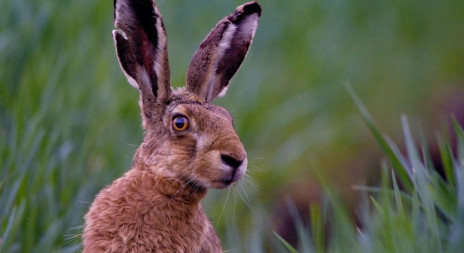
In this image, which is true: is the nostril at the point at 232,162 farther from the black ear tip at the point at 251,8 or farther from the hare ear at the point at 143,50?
the black ear tip at the point at 251,8

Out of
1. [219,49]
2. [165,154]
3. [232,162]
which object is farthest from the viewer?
[219,49]

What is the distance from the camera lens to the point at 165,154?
3.60 m

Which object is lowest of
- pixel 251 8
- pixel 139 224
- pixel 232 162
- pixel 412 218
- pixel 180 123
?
pixel 412 218

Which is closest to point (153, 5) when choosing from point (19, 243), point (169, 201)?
point (169, 201)

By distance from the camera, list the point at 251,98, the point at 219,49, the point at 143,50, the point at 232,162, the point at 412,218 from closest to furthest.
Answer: the point at 412,218 < the point at 232,162 < the point at 143,50 < the point at 219,49 < the point at 251,98

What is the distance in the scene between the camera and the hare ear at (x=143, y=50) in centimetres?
367

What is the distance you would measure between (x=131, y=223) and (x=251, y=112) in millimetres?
2433

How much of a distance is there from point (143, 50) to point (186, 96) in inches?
9.8

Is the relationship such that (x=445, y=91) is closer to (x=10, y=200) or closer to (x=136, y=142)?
(x=136, y=142)

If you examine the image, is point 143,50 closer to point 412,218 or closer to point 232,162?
point 232,162

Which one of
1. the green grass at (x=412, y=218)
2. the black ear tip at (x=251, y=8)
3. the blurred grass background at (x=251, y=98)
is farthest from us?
the blurred grass background at (x=251, y=98)

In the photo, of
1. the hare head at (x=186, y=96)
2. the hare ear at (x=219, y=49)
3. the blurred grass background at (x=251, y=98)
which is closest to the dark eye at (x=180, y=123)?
the hare head at (x=186, y=96)

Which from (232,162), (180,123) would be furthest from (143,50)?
(232,162)

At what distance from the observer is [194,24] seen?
6484 millimetres
